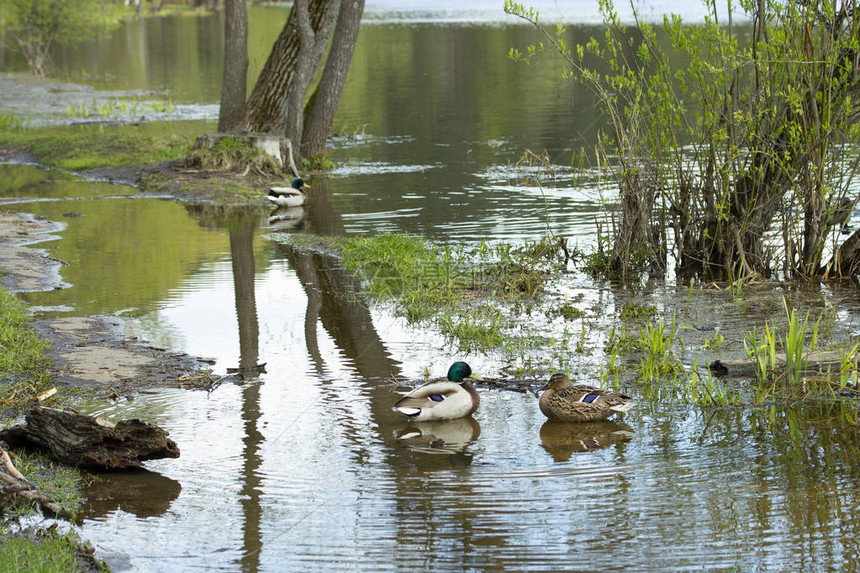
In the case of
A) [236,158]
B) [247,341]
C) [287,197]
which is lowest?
[247,341]

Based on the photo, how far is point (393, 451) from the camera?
645 cm

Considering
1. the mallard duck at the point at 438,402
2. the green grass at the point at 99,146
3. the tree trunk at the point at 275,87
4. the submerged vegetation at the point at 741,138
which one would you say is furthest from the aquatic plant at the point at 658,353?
the green grass at the point at 99,146

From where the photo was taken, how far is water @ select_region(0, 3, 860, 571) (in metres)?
5.15

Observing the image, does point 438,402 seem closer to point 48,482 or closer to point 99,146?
point 48,482

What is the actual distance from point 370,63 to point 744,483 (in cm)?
3690

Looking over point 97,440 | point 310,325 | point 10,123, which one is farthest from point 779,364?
point 10,123

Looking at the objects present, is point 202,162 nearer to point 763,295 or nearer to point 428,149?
point 428,149

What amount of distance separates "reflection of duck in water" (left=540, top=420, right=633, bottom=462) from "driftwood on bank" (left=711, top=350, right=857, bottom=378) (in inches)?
47.7

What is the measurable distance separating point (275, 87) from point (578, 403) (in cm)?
1390

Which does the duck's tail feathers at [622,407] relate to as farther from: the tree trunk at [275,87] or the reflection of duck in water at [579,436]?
the tree trunk at [275,87]

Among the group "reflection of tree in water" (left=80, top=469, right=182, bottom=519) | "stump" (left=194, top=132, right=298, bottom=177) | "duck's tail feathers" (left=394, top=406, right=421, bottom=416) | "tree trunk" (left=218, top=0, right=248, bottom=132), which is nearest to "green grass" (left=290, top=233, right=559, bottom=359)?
"duck's tail feathers" (left=394, top=406, right=421, bottom=416)

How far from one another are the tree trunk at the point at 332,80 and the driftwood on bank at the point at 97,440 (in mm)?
13417

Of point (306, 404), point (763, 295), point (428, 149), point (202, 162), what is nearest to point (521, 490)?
point (306, 404)

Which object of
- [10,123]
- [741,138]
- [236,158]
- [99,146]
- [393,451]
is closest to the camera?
[393,451]
